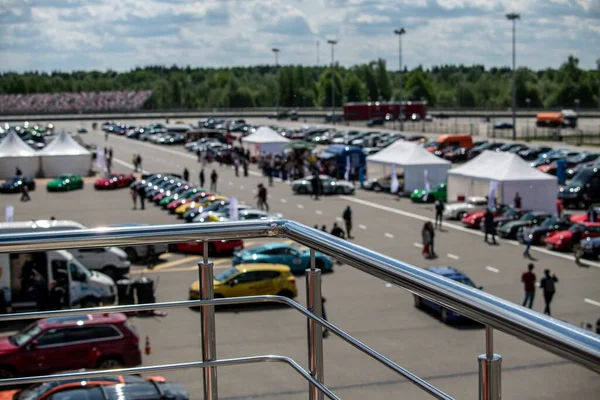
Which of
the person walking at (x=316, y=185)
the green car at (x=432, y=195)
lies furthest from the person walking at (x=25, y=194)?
the green car at (x=432, y=195)

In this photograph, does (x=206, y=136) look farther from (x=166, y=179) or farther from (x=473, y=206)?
(x=473, y=206)

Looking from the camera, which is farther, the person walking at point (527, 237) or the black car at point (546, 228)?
the black car at point (546, 228)

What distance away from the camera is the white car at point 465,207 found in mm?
32656

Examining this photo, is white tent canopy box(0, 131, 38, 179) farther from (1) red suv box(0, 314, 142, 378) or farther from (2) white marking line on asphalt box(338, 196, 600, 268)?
(1) red suv box(0, 314, 142, 378)

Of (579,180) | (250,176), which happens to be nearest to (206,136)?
(250,176)

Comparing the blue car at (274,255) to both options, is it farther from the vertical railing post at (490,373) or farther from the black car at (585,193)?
the vertical railing post at (490,373)

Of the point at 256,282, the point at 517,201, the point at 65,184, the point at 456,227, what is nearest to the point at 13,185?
the point at 65,184

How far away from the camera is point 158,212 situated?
37625 mm

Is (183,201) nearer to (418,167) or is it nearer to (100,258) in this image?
(418,167)

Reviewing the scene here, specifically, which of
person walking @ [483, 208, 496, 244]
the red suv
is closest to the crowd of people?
person walking @ [483, 208, 496, 244]

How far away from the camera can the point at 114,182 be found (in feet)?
153

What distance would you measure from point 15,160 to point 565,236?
1353 inches

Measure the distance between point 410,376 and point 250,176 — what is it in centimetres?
4873

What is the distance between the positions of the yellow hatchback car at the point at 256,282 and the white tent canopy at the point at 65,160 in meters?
35.2
